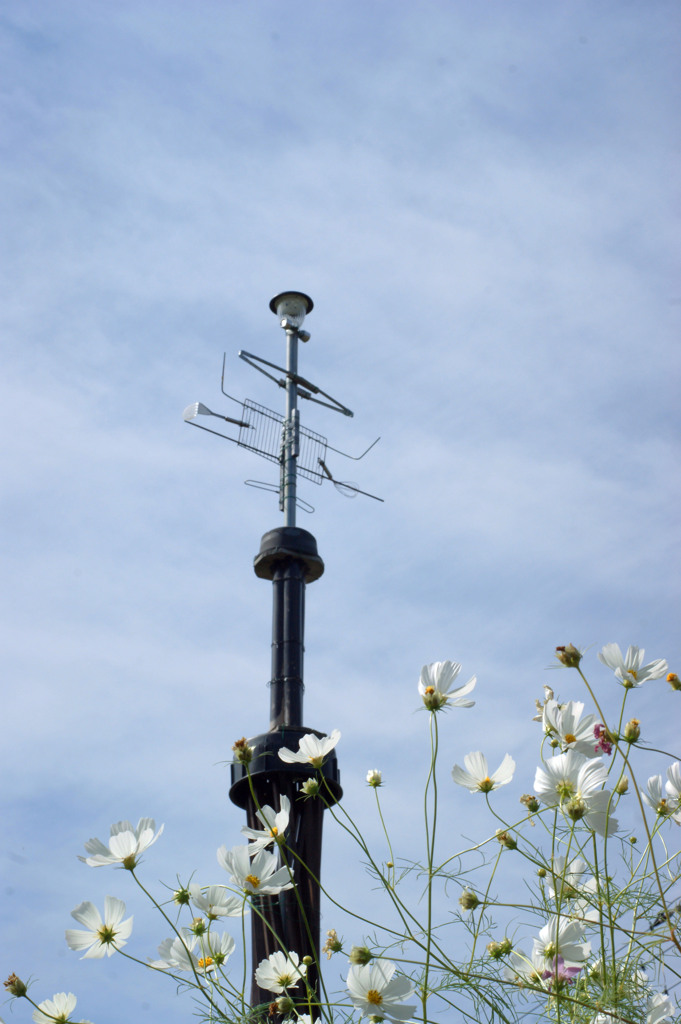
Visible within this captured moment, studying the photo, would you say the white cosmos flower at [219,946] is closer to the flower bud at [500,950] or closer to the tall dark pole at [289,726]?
the flower bud at [500,950]

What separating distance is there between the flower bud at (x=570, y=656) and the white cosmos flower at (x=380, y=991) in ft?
2.04

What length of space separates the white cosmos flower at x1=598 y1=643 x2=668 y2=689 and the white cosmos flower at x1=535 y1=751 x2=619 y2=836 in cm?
18

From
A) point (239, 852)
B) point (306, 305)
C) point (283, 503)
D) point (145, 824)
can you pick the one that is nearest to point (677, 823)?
point (239, 852)

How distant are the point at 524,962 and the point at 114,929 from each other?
813 mm

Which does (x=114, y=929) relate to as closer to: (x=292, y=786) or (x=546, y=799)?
(x=546, y=799)

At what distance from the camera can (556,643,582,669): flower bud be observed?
1868 mm

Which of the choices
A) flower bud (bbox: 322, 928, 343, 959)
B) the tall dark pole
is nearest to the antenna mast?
the tall dark pole

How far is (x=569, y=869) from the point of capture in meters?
2.07

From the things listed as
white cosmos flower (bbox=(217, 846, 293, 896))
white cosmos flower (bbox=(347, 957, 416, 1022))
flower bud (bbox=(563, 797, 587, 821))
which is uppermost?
flower bud (bbox=(563, 797, 587, 821))

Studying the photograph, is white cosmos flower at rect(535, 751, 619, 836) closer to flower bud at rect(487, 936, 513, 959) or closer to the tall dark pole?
flower bud at rect(487, 936, 513, 959)

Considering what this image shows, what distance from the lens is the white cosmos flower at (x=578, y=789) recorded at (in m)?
1.75

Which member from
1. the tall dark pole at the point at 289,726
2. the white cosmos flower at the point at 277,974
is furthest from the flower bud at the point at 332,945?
the tall dark pole at the point at 289,726

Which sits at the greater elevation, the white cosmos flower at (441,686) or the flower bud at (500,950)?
the white cosmos flower at (441,686)

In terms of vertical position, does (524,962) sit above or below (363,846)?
below
